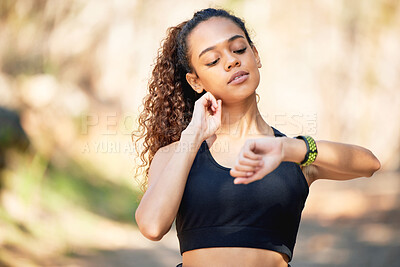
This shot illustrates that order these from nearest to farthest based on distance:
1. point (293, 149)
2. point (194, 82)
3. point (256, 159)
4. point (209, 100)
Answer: point (256, 159)
point (293, 149)
point (209, 100)
point (194, 82)

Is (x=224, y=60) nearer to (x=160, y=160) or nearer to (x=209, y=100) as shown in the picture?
(x=209, y=100)

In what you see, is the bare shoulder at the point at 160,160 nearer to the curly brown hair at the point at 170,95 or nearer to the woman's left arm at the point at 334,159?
the curly brown hair at the point at 170,95

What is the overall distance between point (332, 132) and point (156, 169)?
380 inches

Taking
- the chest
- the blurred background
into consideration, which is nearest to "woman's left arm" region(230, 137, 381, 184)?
the chest

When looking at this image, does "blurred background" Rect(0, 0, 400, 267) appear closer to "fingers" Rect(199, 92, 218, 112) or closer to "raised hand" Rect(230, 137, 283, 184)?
"fingers" Rect(199, 92, 218, 112)

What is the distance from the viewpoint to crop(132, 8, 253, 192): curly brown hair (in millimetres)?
2342

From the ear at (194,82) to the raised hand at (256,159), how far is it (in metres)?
0.59

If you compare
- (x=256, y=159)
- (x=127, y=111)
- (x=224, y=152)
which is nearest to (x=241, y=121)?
(x=224, y=152)

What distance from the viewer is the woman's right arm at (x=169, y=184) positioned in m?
1.94

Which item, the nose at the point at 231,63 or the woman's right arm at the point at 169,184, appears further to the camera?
the nose at the point at 231,63

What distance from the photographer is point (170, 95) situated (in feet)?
8.11

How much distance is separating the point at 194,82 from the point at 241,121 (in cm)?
26

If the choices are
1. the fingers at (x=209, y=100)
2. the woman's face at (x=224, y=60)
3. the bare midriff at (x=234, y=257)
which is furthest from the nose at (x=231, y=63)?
the bare midriff at (x=234, y=257)

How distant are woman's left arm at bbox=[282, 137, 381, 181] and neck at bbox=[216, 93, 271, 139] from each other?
27 cm
